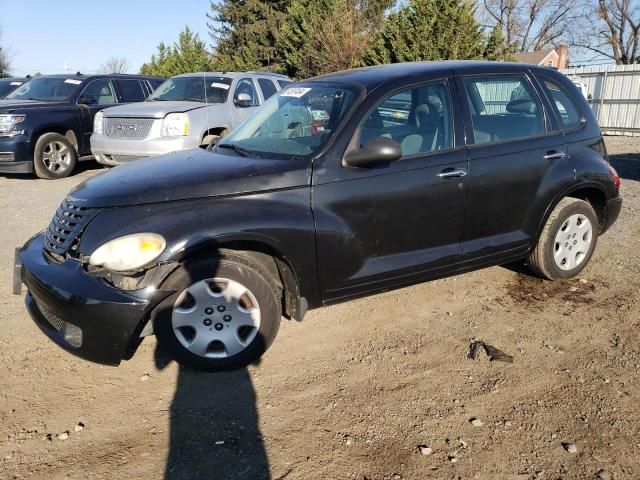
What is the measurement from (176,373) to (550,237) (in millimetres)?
3110

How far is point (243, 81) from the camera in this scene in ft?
31.3

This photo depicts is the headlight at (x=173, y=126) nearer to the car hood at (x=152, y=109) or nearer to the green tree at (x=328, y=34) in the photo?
the car hood at (x=152, y=109)

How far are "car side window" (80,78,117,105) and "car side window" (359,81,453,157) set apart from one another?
8.68 metres

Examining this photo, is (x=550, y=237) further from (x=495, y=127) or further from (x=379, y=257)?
(x=379, y=257)

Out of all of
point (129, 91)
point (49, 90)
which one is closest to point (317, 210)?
point (129, 91)

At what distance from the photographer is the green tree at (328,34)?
22.8 meters

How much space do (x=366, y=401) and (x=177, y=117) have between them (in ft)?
20.9

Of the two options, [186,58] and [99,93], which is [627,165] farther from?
[186,58]

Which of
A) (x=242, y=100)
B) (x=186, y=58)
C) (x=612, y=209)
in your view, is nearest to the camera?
(x=612, y=209)

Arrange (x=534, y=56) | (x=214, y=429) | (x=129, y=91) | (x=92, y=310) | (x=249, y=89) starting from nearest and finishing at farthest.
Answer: (x=214, y=429)
(x=92, y=310)
(x=249, y=89)
(x=129, y=91)
(x=534, y=56)

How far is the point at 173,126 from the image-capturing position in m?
8.15

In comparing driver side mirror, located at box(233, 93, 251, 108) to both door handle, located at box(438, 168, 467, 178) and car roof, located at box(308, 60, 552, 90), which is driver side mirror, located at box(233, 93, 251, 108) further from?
door handle, located at box(438, 168, 467, 178)

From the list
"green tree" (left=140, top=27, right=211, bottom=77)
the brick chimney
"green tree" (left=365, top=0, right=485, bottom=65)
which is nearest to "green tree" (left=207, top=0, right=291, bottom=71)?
"green tree" (left=140, top=27, right=211, bottom=77)

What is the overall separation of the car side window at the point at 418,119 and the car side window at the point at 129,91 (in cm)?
899
